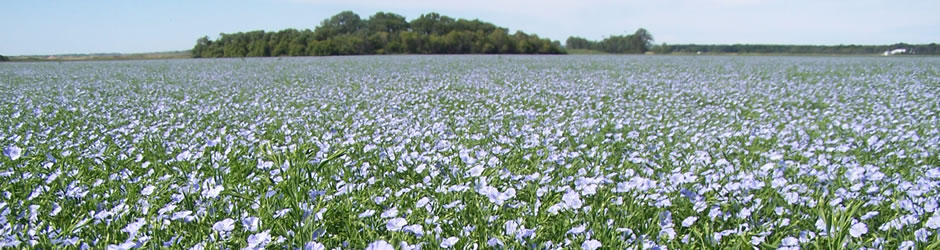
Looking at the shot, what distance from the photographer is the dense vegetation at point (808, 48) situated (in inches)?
1367

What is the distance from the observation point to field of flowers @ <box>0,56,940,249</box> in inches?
79.8

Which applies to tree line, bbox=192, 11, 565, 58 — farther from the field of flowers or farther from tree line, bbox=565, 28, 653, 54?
the field of flowers

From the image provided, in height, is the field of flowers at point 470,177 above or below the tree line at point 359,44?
below

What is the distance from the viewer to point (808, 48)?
4091 centimetres

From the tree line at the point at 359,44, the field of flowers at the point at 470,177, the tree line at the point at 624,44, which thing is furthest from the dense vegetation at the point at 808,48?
the field of flowers at the point at 470,177

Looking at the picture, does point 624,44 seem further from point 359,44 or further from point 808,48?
point 359,44

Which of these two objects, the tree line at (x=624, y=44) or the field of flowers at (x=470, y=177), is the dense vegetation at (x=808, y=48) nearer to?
the tree line at (x=624, y=44)

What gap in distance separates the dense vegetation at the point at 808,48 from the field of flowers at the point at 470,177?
119ft

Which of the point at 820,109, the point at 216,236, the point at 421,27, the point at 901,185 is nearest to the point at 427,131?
the point at 216,236

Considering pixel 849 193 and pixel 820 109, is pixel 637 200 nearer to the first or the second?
pixel 849 193

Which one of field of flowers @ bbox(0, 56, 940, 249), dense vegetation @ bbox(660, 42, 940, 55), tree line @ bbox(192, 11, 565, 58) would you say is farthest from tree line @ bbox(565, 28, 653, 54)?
field of flowers @ bbox(0, 56, 940, 249)

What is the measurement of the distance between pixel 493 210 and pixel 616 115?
412cm

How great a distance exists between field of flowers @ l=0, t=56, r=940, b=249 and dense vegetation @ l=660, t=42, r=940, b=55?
119 feet

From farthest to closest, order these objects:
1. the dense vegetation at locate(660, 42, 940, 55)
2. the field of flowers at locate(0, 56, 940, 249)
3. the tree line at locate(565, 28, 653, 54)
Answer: the tree line at locate(565, 28, 653, 54)
the dense vegetation at locate(660, 42, 940, 55)
the field of flowers at locate(0, 56, 940, 249)
